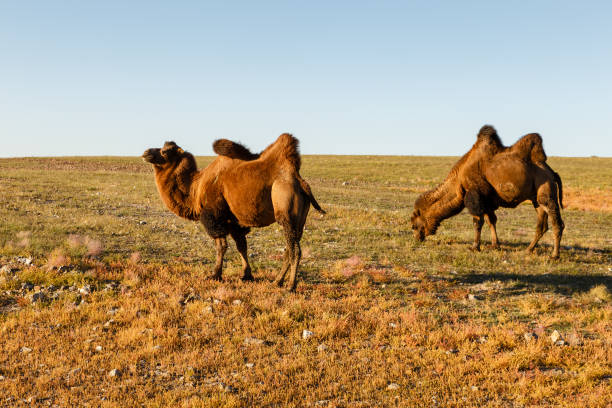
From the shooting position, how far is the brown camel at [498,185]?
13.2 m

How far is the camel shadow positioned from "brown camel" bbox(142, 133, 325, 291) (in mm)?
4654

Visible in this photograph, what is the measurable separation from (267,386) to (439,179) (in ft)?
176

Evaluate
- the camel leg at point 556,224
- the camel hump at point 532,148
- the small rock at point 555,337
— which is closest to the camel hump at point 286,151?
the small rock at point 555,337

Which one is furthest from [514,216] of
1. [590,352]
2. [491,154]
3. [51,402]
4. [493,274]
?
[51,402]

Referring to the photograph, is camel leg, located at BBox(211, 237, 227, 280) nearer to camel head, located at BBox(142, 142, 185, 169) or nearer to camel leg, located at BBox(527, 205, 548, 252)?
camel head, located at BBox(142, 142, 185, 169)

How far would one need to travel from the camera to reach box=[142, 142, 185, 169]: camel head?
33.4ft

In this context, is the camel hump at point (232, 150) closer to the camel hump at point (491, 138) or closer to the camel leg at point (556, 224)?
the camel hump at point (491, 138)

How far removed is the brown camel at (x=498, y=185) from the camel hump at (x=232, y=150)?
7515 millimetres

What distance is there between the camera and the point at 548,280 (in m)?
11.2

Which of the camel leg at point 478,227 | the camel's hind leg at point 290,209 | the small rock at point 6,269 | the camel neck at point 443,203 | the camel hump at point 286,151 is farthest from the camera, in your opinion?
the camel neck at point 443,203

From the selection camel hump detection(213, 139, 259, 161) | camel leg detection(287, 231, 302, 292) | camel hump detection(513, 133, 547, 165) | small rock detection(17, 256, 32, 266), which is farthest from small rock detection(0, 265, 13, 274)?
camel hump detection(513, 133, 547, 165)

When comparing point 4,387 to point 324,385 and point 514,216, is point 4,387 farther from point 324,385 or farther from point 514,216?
point 514,216

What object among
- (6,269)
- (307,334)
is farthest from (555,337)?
(6,269)

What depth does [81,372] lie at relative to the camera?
5895mm
